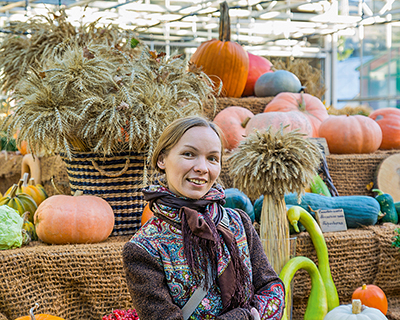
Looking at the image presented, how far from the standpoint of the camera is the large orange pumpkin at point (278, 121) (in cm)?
264

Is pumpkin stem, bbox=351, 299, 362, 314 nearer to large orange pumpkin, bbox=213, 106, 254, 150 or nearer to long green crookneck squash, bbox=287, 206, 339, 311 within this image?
long green crookneck squash, bbox=287, 206, 339, 311

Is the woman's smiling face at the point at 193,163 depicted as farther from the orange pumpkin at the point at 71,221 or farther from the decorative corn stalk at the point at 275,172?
the orange pumpkin at the point at 71,221

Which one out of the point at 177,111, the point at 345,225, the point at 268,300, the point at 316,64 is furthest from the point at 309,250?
the point at 316,64

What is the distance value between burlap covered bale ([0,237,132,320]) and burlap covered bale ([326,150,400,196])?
151cm

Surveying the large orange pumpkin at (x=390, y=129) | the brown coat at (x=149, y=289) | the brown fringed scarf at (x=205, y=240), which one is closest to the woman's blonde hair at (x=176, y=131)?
the brown fringed scarf at (x=205, y=240)

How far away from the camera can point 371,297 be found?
6.82 ft

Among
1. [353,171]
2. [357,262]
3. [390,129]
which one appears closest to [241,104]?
[353,171]

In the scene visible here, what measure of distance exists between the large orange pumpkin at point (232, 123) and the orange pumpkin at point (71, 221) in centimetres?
114

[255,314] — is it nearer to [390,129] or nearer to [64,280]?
[64,280]

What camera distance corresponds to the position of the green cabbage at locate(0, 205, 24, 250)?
1.68 metres

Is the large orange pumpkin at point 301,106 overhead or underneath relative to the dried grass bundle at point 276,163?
overhead

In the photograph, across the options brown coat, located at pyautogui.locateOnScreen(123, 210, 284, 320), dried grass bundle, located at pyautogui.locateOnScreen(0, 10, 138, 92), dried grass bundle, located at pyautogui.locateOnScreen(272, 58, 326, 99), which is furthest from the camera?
dried grass bundle, located at pyautogui.locateOnScreen(272, 58, 326, 99)

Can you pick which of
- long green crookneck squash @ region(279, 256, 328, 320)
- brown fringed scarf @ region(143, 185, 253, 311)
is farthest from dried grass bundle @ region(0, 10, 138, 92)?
brown fringed scarf @ region(143, 185, 253, 311)

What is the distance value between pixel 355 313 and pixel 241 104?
1745 millimetres
